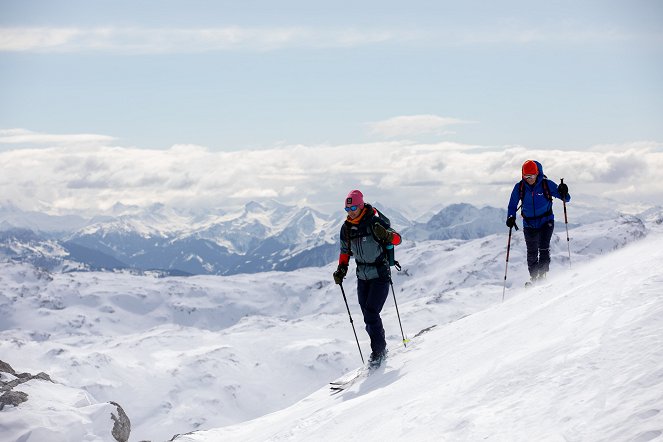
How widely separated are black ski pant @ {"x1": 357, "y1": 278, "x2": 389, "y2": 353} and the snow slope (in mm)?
1101

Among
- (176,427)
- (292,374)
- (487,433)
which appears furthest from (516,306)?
(292,374)

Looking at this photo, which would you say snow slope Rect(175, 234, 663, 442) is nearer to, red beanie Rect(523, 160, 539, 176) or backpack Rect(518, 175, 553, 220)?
backpack Rect(518, 175, 553, 220)

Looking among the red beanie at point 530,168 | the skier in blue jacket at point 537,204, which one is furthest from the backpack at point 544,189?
the red beanie at point 530,168

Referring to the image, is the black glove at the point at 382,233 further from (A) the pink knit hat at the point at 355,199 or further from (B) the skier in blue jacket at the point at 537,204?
(B) the skier in blue jacket at the point at 537,204

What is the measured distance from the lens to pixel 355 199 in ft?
38.8

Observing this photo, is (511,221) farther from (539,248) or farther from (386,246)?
(386,246)

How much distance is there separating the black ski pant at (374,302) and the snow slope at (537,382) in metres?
1.10

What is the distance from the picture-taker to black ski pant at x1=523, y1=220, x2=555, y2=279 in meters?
15.8

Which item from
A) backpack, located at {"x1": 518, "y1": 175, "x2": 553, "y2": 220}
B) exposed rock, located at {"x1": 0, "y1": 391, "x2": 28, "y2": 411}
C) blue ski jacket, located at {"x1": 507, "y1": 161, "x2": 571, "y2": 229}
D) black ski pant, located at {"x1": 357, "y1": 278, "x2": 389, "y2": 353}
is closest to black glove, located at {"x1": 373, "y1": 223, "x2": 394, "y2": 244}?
black ski pant, located at {"x1": 357, "y1": 278, "x2": 389, "y2": 353}

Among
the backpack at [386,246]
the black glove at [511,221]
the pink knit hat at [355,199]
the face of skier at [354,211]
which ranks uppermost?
the pink knit hat at [355,199]

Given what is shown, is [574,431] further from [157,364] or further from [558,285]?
[157,364]

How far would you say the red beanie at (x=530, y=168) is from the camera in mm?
15594

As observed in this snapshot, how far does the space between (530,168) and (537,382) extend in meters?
10.6

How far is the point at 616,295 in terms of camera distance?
8.02 metres
